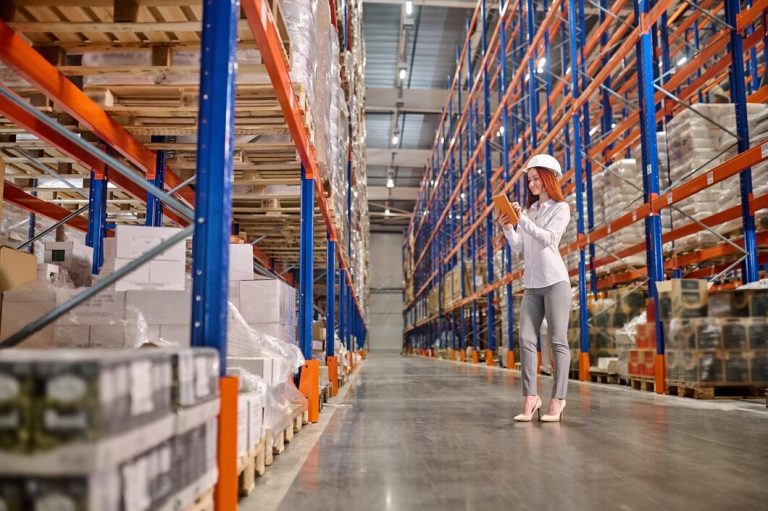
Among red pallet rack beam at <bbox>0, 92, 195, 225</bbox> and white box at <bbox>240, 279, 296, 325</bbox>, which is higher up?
red pallet rack beam at <bbox>0, 92, 195, 225</bbox>

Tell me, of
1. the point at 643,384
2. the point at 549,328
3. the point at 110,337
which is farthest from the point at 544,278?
the point at 643,384

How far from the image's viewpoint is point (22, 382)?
1.14 m

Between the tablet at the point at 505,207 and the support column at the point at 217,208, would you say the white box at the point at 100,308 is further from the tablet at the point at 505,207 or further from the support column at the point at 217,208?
the tablet at the point at 505,207

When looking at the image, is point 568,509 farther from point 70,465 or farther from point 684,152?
point 684,152

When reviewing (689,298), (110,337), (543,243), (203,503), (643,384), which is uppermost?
(543,243)

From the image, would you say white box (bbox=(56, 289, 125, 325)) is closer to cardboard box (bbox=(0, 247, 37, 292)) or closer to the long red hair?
cardboard box (bbox=(0, 247, 37, 292))

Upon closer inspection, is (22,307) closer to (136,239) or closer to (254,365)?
(136,239)

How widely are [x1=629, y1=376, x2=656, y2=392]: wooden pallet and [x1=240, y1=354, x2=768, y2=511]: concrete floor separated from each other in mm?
1725

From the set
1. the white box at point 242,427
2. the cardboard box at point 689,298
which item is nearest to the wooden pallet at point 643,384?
the cardboard box at point 689,298

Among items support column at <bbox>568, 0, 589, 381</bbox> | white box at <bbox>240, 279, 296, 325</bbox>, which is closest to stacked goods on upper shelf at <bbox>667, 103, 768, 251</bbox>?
support column at <bbox>568, 0, 589, 381</bbox>

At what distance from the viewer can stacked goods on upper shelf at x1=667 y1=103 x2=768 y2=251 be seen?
712 centimetres

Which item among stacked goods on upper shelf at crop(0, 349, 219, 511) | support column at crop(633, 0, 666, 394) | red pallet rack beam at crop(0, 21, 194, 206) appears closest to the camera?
stacked goods on upper shelf at crop(0, 349, 219, 511)

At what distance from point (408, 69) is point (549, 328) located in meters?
17.0

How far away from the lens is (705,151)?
7.28 m
